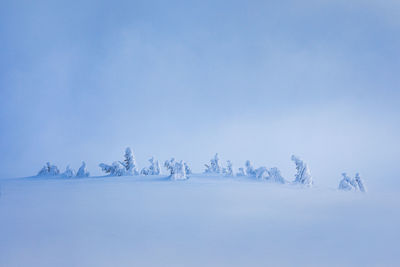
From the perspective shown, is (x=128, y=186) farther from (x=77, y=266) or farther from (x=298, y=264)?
(x=298, y=264)

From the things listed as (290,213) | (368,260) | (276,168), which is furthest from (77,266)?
(276,168)

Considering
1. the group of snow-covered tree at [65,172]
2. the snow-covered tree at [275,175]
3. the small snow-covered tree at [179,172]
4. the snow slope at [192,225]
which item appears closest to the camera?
the snow slope at [192,225]

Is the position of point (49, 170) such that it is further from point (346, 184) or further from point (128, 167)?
point (346, 184)

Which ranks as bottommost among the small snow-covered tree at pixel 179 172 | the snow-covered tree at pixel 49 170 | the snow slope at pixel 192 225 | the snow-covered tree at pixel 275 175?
the snow slope at pixel 192 225

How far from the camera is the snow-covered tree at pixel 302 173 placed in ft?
33.0

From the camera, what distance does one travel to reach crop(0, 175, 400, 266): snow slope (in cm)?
608

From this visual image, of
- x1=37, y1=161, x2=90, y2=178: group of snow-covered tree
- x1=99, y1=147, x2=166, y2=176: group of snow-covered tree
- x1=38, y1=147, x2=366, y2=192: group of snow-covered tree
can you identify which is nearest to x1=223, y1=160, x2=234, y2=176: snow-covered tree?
x1=38, y1=147, x2=366, y2=192: group of snow-covered tree

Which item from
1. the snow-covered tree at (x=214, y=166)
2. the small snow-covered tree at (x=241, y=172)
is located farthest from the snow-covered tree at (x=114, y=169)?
the small snow-covered tree at (x=241, y=172)

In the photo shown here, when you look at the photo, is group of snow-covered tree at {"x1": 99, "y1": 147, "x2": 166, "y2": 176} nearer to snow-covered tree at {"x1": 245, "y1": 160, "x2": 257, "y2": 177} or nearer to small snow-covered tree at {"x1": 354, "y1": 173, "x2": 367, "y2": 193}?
snow-covered tree at {"x1": 245, "y1": 160, "x2": 257, "y2": 177}

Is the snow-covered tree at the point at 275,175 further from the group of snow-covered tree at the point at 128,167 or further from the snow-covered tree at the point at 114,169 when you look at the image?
the snow-covered tree at the point at 114,169

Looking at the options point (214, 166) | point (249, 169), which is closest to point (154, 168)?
point (214, 166)

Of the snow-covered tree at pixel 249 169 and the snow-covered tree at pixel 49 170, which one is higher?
the snow-covered tree at pixel 49 170

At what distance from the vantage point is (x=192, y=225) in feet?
23.2

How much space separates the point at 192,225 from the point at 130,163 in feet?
15.5
